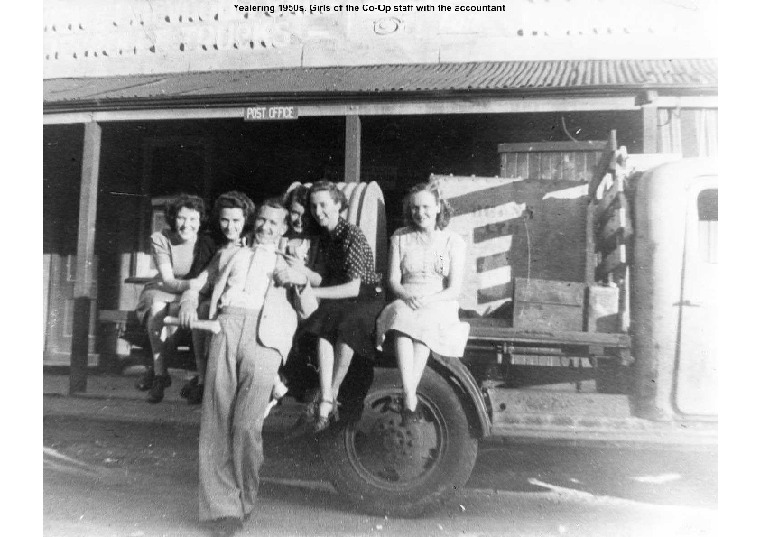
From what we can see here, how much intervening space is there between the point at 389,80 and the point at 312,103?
0.98m

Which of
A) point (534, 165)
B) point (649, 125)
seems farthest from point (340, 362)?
point (649, 125)

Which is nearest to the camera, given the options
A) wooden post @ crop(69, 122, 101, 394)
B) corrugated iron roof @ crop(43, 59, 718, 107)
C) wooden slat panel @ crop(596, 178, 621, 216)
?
wooden slat panel @ crop(596, 178, 621, 216)

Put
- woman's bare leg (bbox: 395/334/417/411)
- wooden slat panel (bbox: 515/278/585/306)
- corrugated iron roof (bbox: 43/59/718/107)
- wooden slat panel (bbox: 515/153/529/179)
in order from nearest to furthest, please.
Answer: woman's bare leg (bbox: 395/334/417/411), wooden slat panel (bbox: 515/278/585/306), corrugated iron roof (bbox: 43/59/718/107), wooden slat panel (bbox: 515/153/529/179)

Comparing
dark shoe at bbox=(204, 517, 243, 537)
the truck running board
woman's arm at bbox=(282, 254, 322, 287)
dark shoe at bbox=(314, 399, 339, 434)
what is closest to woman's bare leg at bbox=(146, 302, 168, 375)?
woman's arm at bbox=(282, 254, 322, 287)

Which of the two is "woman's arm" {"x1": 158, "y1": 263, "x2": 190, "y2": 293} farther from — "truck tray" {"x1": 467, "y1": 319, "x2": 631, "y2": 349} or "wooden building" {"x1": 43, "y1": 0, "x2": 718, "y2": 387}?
"wooden building" {"x1": 43, "y1": 0, "x2": 718, "y2": 387}

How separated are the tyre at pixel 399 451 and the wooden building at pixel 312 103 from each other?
8.94ft

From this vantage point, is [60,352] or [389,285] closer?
[389,285]

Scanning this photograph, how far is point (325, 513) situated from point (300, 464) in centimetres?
63

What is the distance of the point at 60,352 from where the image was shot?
6727 millimetres

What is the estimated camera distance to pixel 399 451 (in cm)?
303

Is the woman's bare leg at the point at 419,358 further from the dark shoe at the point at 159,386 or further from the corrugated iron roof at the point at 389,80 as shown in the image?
the corrugated iron roof at the point at 389,80

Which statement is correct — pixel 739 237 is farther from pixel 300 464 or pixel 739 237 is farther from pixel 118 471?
pixel 118 471

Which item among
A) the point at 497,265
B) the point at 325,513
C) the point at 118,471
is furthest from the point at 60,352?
the point at 497,265

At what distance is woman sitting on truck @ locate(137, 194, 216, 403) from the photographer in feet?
10.7
